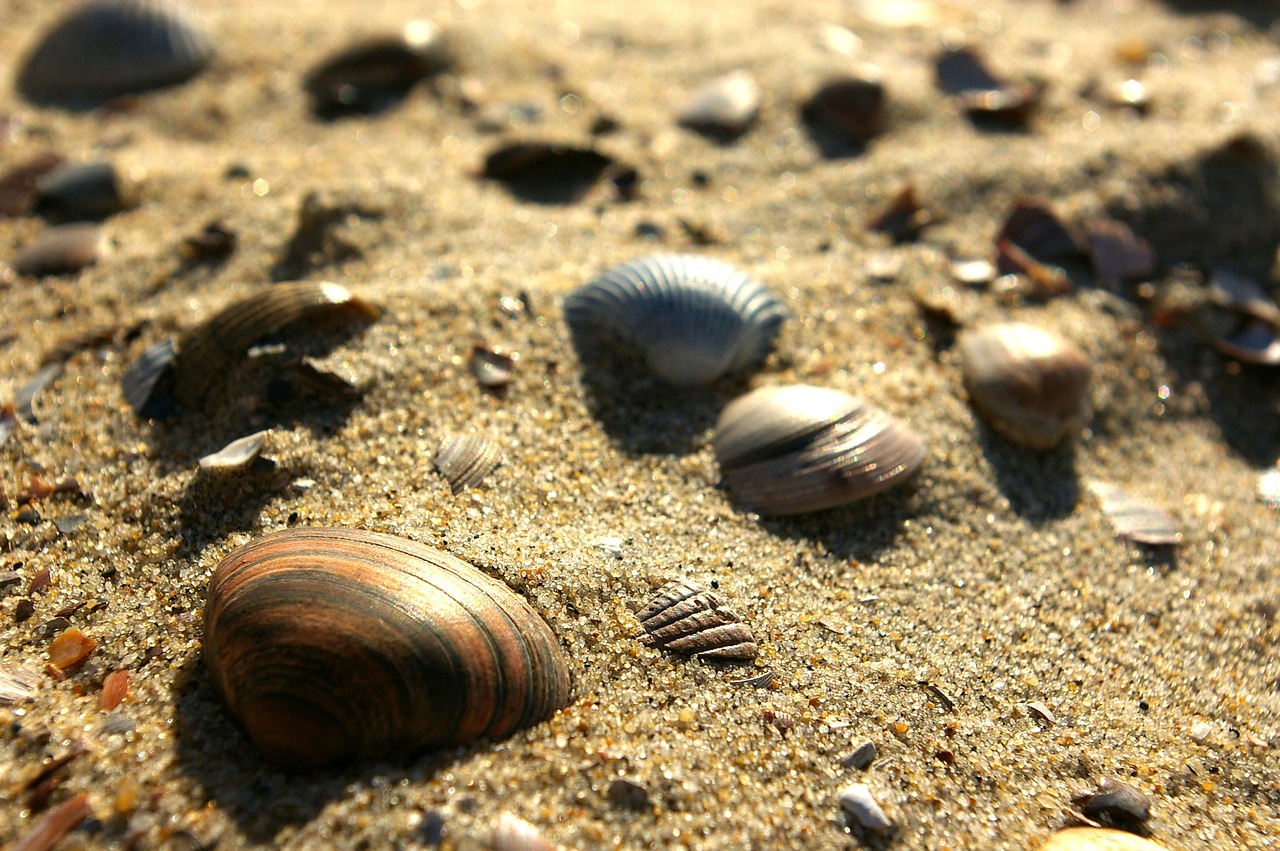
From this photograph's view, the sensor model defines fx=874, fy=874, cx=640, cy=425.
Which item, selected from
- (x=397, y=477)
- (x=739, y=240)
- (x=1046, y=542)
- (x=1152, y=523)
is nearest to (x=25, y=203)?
(x=397, y=477)

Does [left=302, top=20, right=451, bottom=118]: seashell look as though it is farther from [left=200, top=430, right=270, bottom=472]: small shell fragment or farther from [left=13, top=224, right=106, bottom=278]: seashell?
[left=200, top=430, right=270, bottom=472]: small shell fragment

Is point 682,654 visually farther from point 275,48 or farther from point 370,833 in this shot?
point 275,48

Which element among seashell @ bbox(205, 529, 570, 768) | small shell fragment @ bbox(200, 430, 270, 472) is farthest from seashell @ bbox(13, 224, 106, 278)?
seashell @ bbox(205, 529, 570, 768)

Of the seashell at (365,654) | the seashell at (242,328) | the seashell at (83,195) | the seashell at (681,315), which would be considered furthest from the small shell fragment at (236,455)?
the seashell at (83,195)

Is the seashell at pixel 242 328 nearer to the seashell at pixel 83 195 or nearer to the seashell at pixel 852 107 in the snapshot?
the seashell at pixel 83 195

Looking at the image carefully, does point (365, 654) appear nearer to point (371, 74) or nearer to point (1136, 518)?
point (1136, 518)

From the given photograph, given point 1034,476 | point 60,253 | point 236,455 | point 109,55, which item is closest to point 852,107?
point 1034,476
